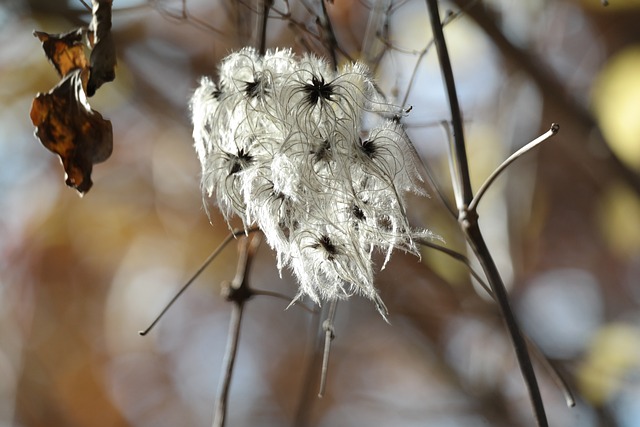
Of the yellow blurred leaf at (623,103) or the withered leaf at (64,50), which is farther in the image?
the yellow blurred leaf at (623,103)

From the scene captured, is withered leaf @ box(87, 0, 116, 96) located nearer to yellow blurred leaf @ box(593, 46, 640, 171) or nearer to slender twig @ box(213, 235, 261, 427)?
slender twig @ box(213, 235, 261, 427)

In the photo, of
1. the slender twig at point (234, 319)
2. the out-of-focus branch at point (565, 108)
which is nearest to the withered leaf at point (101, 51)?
the slender twig at point (234, 319)

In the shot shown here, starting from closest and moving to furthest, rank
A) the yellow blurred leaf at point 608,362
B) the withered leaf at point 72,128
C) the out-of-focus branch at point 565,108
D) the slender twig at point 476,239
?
the slender twig at point 476,239 < the withered leaf at point 72,128 < the out-of-focus branch at point 565,108 < the yellow blurred leaf at point 608,362

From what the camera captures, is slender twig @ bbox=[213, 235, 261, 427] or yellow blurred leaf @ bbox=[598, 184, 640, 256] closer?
slender twig @ bbox=[213, 235, 261, 427]

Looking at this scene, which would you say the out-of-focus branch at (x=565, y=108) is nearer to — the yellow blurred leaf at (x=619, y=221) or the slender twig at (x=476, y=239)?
the yellow blurred leaf at (x=619, y=221)

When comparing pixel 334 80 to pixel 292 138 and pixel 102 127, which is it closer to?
pixel 292 138

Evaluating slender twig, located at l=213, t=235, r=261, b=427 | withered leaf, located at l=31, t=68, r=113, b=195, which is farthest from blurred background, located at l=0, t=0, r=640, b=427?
withered leaf, located at l=31, t=68, r=113, b=195
